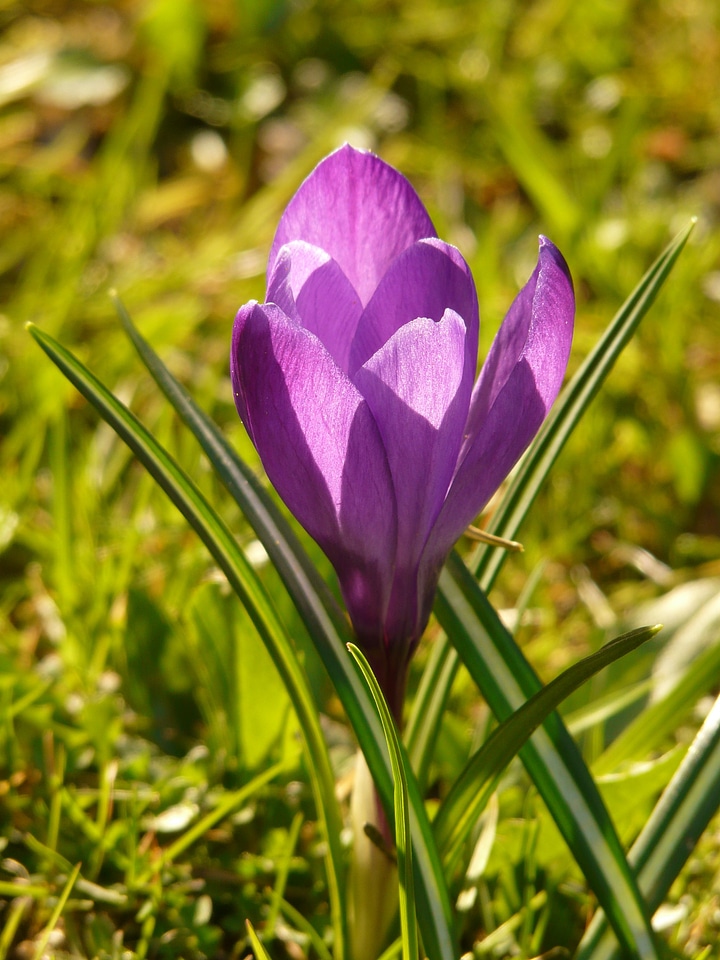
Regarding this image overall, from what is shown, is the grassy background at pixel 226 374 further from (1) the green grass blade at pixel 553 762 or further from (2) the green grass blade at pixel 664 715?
(1) the green grass blade at pixel 553 762

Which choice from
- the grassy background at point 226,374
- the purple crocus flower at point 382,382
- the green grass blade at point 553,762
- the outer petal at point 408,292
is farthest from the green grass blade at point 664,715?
the outer petal at point 408,292

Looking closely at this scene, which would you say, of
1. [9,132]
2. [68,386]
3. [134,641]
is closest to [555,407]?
[134,641]

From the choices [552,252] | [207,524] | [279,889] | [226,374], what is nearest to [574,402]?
[552,252]

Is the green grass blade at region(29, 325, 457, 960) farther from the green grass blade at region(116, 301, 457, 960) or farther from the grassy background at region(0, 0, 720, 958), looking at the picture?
the grassy background at region(0, 0, 720, 958)

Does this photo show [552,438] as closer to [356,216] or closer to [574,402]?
[574,402]

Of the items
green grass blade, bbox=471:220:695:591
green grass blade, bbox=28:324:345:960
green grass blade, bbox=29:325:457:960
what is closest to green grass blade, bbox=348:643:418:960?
green grass blade, bbox=29:325:457:960

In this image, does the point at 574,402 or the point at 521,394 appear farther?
the point at 574,402
